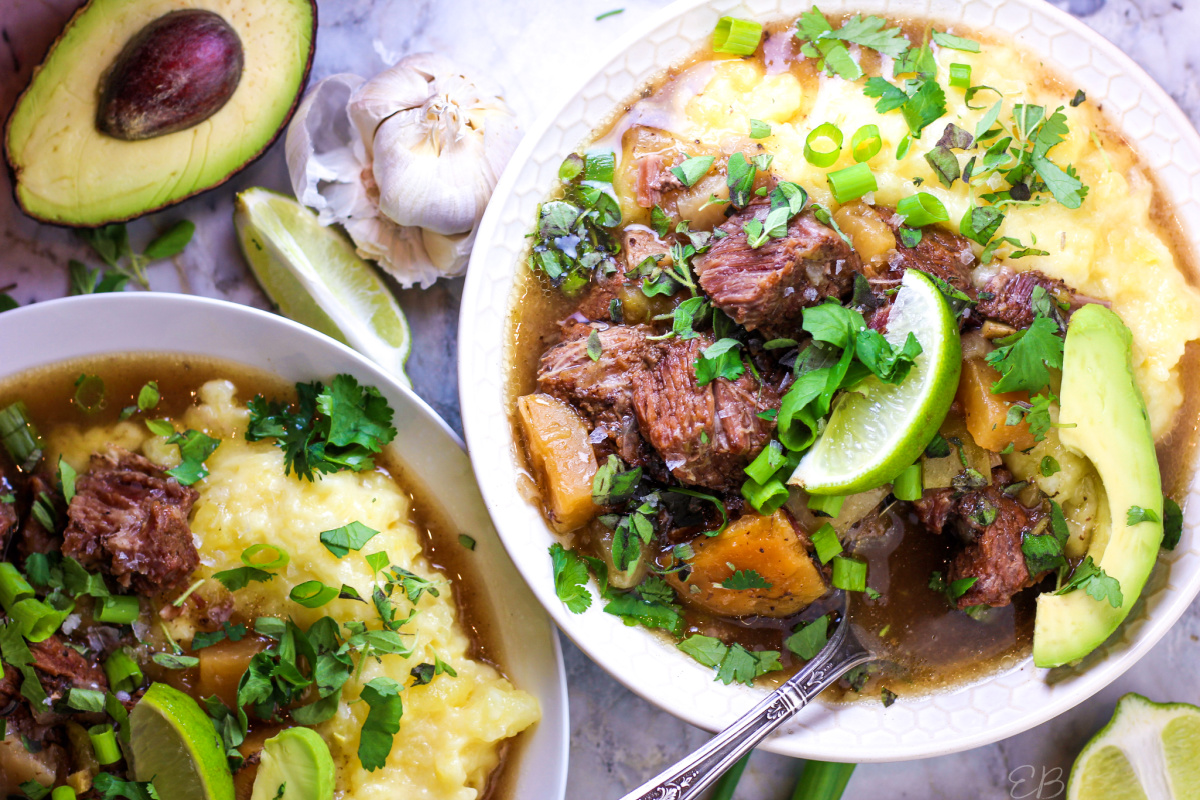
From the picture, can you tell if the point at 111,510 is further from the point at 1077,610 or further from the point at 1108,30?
the point at 1108,30

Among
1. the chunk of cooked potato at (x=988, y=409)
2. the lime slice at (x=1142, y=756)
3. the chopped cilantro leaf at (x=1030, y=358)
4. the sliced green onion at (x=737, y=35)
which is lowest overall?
the lime slice at (x=1142, y=756)

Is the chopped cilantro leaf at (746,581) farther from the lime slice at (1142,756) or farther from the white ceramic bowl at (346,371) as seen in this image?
the lime slice at (1142,756)

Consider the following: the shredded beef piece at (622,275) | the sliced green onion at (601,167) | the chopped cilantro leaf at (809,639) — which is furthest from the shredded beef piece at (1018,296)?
the sliced green onion at (601,167)

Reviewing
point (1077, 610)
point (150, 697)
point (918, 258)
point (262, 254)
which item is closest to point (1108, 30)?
point (918, 258)

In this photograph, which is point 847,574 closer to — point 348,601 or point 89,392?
point 348,601

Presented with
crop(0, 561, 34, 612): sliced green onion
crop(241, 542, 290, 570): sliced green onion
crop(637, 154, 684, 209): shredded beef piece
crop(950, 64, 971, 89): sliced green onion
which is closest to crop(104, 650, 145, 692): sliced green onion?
crop(0, 561, 34, 612): sliced green onion
